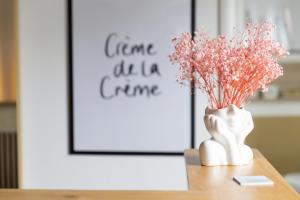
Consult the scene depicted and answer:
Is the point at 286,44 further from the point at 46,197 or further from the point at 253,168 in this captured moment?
the point at 46,197

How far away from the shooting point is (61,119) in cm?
319

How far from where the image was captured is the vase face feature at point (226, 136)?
5.75 feet

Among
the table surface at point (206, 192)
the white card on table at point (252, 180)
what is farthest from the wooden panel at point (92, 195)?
the white card on table at point (252, 180)

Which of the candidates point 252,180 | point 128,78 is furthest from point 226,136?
point 128,78

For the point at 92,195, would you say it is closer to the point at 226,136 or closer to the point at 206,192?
the point at 206,192

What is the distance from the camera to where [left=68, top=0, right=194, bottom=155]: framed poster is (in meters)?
3.08

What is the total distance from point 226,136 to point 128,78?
1.48 metres

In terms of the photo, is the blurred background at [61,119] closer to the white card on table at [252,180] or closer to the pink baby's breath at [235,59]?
the pink baby's breath at [235,59]

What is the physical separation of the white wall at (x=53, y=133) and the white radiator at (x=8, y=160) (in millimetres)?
96

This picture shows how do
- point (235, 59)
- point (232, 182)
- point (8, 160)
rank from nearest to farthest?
point (232, 182)
point (235, 59)
point (8, 160)

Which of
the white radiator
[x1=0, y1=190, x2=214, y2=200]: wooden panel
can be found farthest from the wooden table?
the white radiator

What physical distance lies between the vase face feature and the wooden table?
4 cm

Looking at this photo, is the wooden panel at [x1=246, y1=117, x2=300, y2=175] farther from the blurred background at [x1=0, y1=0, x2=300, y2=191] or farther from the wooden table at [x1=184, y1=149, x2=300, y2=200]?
the wooden table at [x1=184, y1=149, x2=300, y2=200]

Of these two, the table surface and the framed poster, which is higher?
the framed poster
